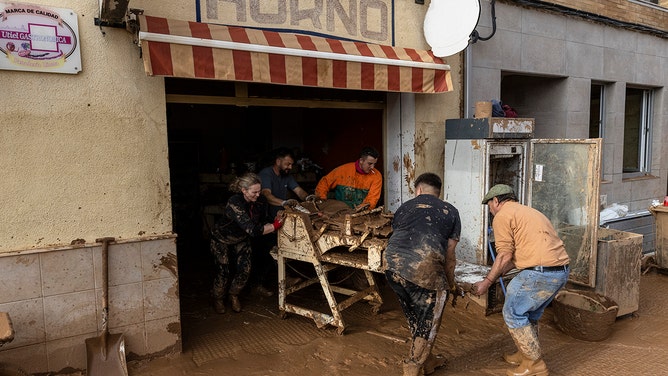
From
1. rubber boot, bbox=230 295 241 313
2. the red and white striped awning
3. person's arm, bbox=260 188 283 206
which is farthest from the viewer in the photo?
person's arm, bbox=260 188 283 206

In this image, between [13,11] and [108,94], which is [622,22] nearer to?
[108,94]

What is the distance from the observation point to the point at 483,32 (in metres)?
6.79

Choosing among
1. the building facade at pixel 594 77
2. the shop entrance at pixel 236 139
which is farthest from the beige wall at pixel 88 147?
the building facade at pixel 594 77

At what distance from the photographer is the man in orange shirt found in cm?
412

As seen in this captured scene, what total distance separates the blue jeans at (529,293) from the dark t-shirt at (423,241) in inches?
27.9

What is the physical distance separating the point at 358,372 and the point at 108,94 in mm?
3228

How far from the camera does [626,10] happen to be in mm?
8734

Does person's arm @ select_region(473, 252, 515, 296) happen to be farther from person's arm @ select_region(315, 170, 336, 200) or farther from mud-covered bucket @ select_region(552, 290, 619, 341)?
person's arm @ select_region(315, 170, 336, 200)

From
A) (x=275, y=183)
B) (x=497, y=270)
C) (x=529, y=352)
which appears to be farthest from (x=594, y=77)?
(x=529, y=352)

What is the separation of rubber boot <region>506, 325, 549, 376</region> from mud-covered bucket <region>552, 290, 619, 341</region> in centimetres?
111

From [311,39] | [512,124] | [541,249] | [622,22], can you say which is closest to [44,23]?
[311,39]

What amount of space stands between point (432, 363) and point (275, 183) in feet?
9.93

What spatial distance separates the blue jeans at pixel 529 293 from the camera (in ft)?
13.6

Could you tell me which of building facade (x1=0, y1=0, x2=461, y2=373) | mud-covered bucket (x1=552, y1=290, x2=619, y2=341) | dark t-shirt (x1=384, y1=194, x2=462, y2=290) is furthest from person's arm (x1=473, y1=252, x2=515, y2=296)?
building facade (x1=0, y1=0, x2=461, y2=373)
